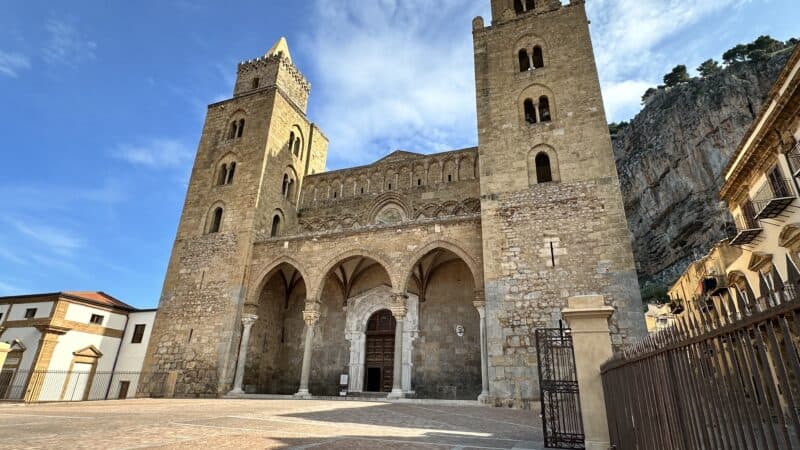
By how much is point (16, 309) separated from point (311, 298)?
582 inches

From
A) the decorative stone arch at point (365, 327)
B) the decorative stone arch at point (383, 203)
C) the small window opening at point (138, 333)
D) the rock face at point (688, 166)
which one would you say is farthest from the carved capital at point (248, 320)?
the rock face at point (688, 166)

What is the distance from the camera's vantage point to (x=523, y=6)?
18.3 metres

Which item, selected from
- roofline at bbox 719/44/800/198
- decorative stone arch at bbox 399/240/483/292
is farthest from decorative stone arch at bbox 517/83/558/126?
roofline at bbox 719/44/800/198

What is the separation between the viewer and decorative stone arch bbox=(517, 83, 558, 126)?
587 inches

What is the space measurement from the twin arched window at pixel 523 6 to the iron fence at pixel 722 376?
18563mm

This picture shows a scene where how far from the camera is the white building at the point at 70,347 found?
1691 cm

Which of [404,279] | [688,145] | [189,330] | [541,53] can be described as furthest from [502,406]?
[688,145]

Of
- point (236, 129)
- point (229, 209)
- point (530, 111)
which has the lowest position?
point (229, 209)

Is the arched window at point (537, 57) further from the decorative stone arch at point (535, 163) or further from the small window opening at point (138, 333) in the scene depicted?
the small window opening at point (138, 333)

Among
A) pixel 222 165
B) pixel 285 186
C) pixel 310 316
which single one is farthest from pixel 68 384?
pixel 285 186

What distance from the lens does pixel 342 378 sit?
50.6 feet

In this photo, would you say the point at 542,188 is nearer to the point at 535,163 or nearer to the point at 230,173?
the point at 535,163

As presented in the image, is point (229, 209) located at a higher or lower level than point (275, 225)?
higher

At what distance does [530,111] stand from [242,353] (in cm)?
1343
